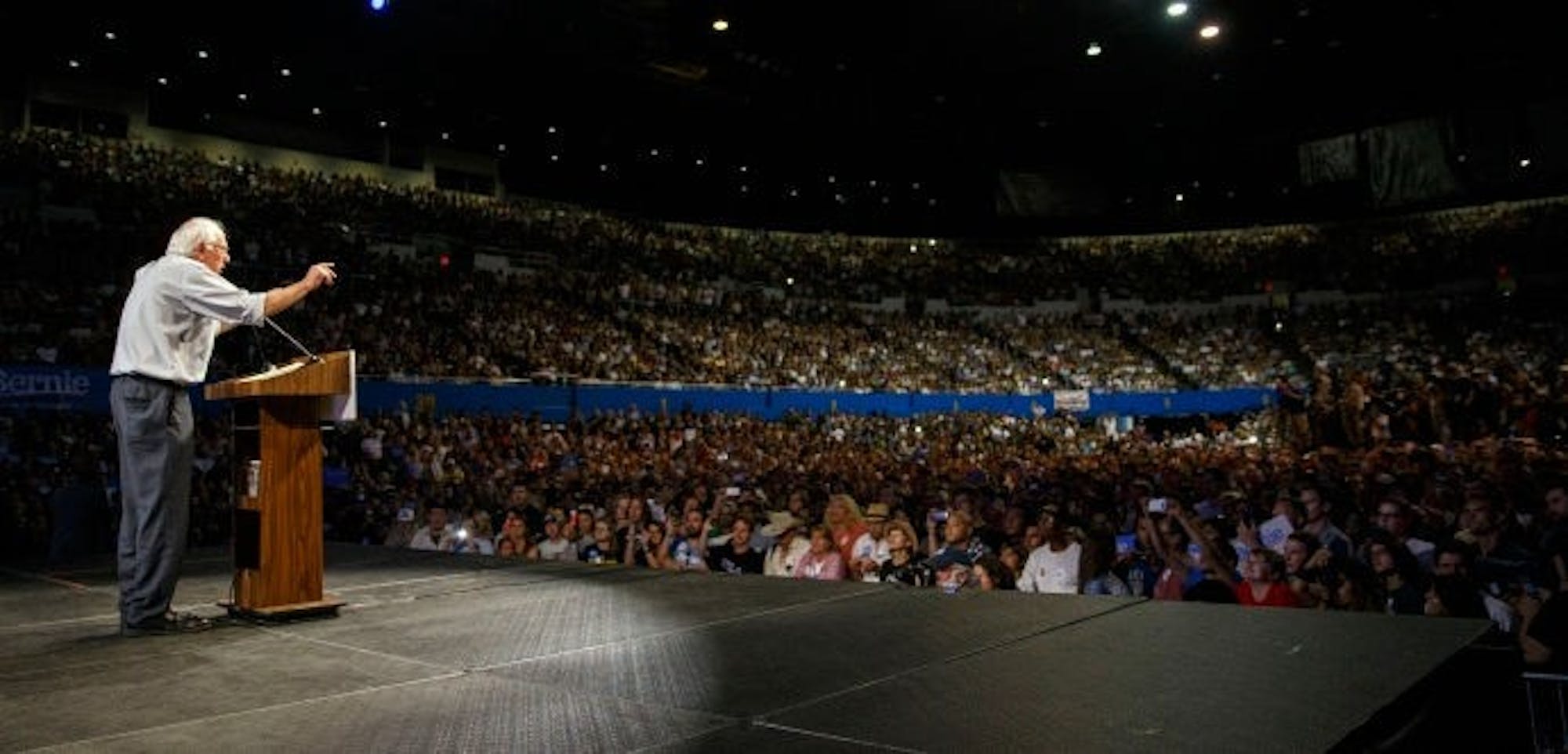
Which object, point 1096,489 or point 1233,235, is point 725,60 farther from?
point 1233,235

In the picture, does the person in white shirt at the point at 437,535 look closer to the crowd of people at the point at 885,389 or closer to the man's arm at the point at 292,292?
the crowd of people at the point at 885,389

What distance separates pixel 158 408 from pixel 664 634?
1663mm

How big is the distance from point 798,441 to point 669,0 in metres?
8.29

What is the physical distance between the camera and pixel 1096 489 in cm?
845

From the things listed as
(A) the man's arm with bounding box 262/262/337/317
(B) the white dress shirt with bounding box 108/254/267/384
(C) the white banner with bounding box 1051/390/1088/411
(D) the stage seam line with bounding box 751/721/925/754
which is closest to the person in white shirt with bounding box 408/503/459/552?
(B) the white dress shirt with bounding box 108/254/267/384

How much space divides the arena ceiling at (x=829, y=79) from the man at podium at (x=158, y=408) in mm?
11620

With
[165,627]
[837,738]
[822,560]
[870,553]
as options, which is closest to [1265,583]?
[870,553]

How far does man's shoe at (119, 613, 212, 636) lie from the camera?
105 inches

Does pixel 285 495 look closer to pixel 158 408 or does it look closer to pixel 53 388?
pixel 158 408

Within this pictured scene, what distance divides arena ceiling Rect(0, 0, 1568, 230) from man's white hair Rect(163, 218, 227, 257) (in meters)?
11.4

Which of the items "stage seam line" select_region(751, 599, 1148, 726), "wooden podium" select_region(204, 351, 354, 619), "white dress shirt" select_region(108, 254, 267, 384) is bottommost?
"stage seam line" select_region(751, 599, 1148, 726)

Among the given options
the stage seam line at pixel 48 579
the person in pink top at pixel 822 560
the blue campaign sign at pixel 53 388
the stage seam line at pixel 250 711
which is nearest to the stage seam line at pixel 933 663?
the stage seam line at pixel 250 711

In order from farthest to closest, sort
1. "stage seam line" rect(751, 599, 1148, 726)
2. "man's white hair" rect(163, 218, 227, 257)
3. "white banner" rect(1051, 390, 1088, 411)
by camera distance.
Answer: "white banner" rect(1051, 390, 1088, 411), "man's white hair" rect(163, 218, 227, 257), "stage seam line" rect(751, 599, 1148, 726)

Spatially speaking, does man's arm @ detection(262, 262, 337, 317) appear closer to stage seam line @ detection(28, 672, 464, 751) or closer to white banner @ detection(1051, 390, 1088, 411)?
stage seam line @ detection(28, 672, 464, 751)
